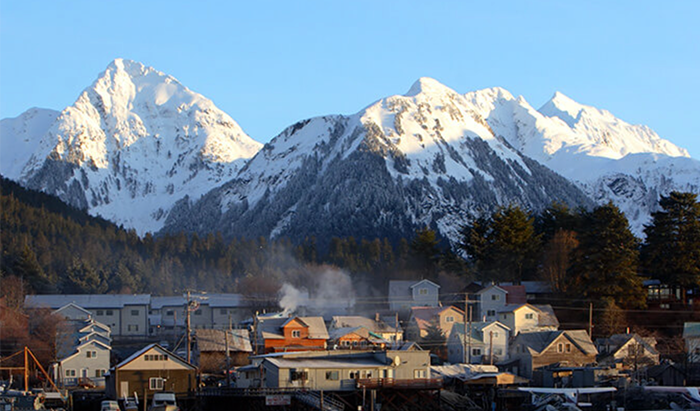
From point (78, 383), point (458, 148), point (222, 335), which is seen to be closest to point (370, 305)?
point (222, 335)

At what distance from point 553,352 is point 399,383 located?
17.4m

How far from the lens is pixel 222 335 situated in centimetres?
7388

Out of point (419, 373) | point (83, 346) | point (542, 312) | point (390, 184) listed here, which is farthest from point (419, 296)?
point (390, 184)

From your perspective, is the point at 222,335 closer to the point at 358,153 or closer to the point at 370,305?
the point at 370,305

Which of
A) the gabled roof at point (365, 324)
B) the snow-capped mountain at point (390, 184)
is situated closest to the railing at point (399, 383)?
the gabled roof at point (365, 324)

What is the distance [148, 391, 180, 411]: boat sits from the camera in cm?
5438

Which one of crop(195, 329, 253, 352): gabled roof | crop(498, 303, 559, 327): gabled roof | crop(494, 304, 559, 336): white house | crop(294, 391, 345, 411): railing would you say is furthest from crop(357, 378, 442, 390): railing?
crop(498, 303, 559, 327): gabled roof

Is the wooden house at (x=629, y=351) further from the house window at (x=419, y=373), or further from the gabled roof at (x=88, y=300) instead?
the gabled roof at (x=88, y=300)

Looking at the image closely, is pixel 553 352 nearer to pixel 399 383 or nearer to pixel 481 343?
pixel 481 343

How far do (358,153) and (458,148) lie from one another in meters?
25.9

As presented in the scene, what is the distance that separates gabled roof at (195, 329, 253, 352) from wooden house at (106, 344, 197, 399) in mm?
11793

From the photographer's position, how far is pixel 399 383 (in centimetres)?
5903

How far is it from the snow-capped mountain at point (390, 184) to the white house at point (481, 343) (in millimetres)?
74264

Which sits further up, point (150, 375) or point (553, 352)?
point (553, 352)
